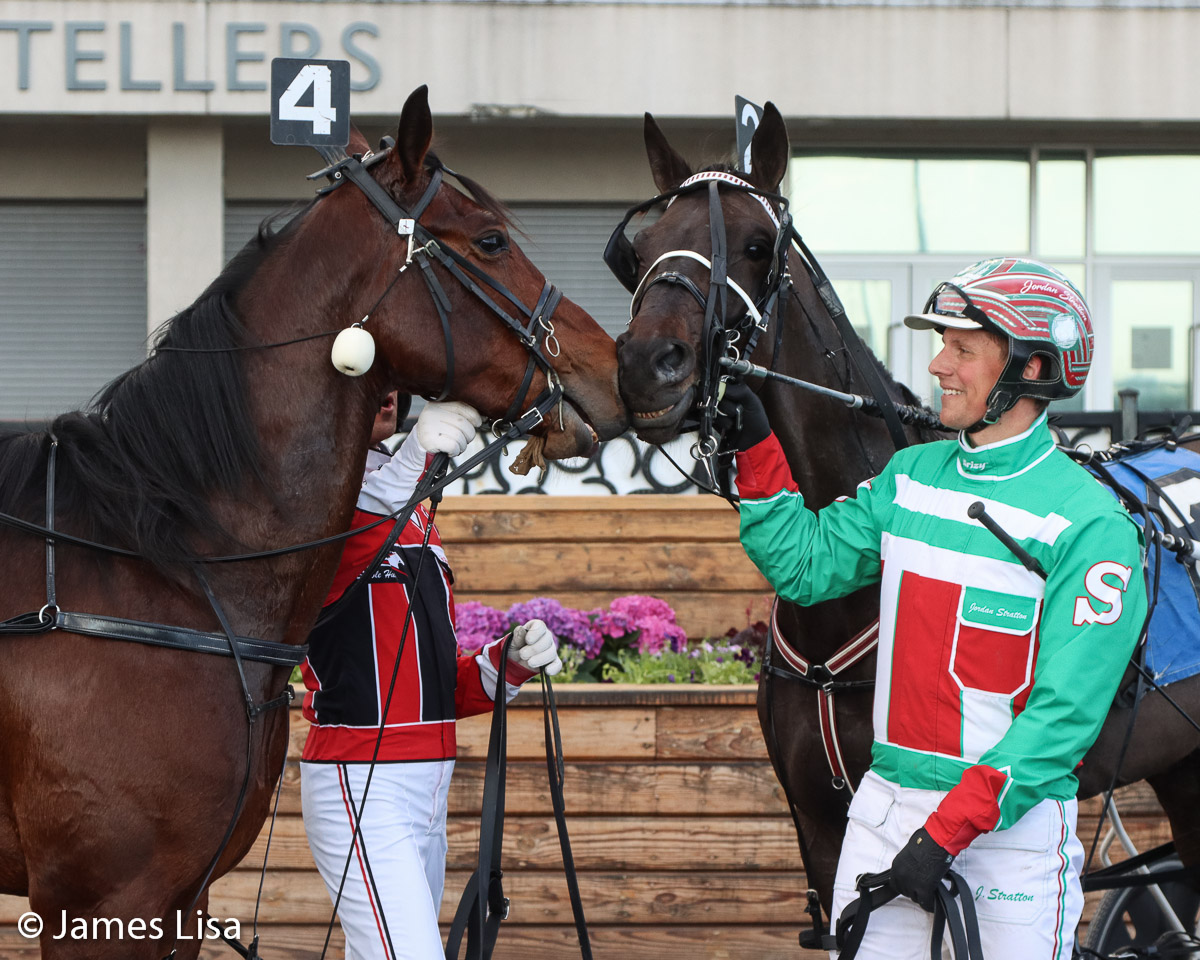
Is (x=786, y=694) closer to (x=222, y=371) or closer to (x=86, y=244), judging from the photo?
(x=222, y=371)

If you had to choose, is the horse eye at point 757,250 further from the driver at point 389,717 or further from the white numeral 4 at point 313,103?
the white numeral 4 at point 313,103

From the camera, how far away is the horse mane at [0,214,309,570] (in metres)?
2.10

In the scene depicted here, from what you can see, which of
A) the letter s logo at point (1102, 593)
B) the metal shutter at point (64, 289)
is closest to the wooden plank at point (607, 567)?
the letter s logo at point (1102, 593)

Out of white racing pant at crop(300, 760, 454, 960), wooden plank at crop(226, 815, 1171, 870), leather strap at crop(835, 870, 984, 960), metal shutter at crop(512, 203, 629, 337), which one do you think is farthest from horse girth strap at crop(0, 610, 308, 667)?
metal shutter at crop(512, 203, 629, 337)

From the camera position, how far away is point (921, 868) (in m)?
1.93

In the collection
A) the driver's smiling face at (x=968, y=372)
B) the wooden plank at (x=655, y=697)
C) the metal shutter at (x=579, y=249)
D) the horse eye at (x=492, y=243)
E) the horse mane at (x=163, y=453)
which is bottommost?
the wooden plank at (x=655, y=697)

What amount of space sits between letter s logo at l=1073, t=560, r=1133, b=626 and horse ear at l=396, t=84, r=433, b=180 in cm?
144

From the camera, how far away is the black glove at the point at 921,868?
1930mm

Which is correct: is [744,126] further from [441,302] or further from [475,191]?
[441,302]

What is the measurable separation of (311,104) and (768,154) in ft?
3.89

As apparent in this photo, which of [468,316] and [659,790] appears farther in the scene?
[659,790]

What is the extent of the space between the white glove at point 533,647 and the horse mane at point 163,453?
780 mm

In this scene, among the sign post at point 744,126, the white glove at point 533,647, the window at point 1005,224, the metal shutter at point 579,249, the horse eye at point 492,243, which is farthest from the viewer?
the window at point 1005,224

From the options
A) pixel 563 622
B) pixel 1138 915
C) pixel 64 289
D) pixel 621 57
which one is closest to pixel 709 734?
pixel 563 622
